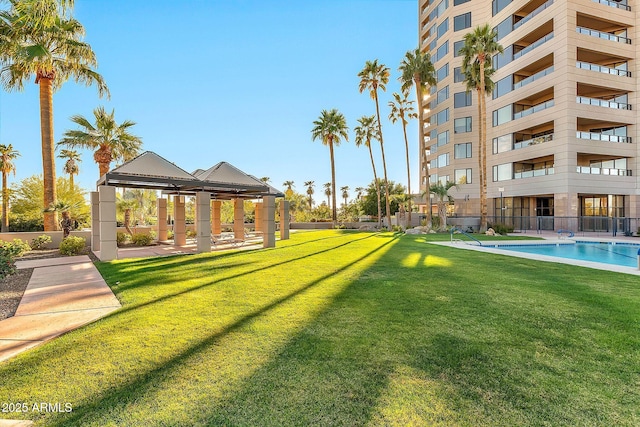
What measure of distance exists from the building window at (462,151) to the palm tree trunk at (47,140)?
39.0 m

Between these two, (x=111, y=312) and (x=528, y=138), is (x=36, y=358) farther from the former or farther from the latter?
(x=528, y=138)

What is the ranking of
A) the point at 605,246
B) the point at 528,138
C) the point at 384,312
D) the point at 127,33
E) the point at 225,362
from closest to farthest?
the point at 225,362, the point at 384,312, the point at 127,33, the point at 605,246, the point at 528,138

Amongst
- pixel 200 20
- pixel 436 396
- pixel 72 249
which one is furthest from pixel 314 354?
pixel 200 20

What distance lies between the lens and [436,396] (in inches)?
123

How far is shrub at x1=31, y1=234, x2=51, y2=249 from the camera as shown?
1576 cm

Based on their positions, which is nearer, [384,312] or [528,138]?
[384,312]

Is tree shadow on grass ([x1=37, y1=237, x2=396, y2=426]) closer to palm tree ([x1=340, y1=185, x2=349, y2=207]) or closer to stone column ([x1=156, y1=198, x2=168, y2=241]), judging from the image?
stone column ([x1=156, y1=198, x2=168, y2=241])

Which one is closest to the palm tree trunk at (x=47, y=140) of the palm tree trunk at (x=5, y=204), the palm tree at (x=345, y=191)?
Answer: the palm tree trunk at (x=5, y=204)

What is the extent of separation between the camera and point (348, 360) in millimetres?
3861

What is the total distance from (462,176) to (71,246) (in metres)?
38.6

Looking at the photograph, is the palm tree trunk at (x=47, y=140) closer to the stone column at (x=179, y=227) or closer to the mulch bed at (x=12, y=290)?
the stone column at (x=179, y=227)

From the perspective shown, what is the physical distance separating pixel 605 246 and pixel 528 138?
60.9ft

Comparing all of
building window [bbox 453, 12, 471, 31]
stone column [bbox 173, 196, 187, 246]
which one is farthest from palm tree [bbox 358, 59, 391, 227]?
stone column [bbox 173, 196, 187, 246]

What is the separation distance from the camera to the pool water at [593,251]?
14062mm
